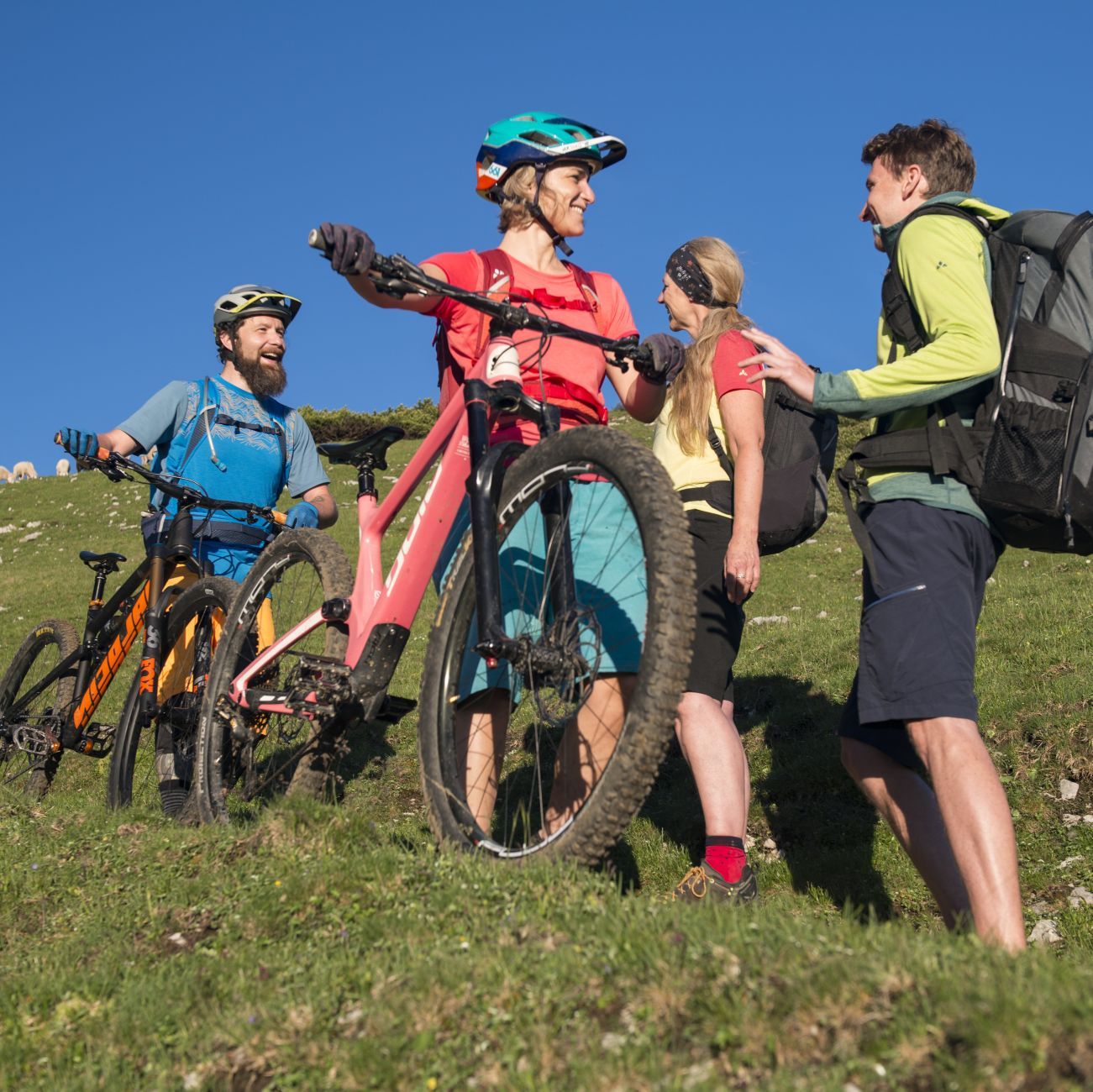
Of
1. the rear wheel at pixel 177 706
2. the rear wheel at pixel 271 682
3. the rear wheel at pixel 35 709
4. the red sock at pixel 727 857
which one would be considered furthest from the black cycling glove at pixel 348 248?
the rear wheel at pixel 35 709

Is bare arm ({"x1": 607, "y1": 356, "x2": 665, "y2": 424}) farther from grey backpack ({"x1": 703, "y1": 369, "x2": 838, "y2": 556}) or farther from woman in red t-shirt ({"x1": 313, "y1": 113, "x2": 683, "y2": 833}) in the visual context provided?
grey backpack ({"x1": 703, "y1": 369, "x2": 838, "y2": 556})

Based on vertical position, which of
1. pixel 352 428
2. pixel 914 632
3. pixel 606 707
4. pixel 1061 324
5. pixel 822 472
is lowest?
pixel 606 707

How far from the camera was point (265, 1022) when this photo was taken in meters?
2.99

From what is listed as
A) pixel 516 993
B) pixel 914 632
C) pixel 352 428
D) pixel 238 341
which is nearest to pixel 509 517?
pixel 914 632

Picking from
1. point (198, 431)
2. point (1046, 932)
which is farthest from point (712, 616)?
point (198, 431)

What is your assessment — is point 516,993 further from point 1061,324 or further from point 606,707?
point 1061,324

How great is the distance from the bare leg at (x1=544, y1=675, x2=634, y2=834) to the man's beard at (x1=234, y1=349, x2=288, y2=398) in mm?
4139

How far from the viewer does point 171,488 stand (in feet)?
23.2

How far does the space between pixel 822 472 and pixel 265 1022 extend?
364cm

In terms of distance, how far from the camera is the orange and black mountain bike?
22.5 feet

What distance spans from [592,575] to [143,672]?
3.62 m

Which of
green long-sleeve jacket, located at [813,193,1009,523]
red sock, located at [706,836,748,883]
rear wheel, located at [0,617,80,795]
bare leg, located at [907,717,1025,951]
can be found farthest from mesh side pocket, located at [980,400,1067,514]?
rear wheel, located at [0,617,80,795]

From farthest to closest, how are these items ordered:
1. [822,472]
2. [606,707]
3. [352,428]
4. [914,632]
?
1. [352,428]
2. [822,472]
3. [606,707]
4. [914,632]

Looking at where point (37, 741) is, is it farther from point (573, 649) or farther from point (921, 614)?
point (921, 614)
